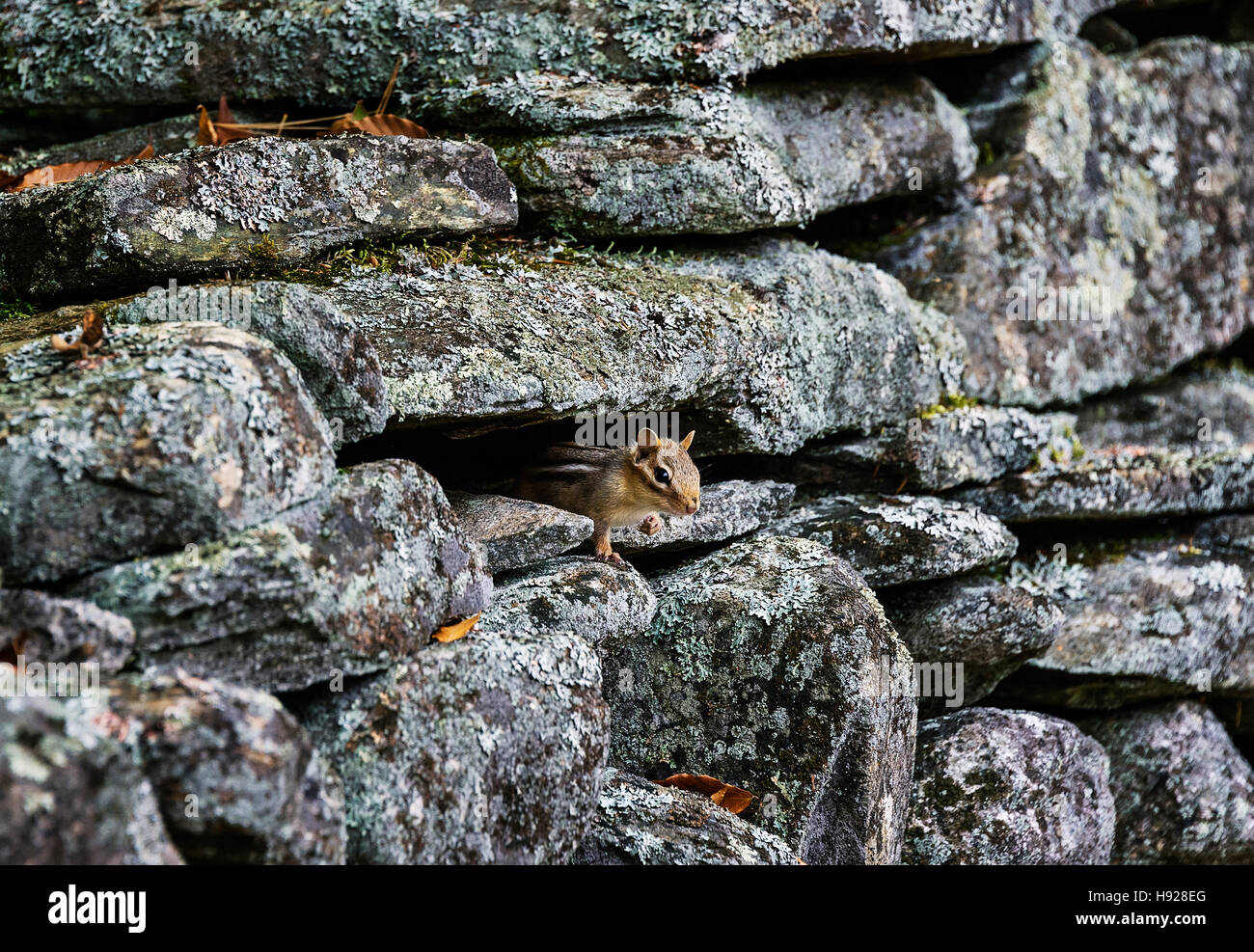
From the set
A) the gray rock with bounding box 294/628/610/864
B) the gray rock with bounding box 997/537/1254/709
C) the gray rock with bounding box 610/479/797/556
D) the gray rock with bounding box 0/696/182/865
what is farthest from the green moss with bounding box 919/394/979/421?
the gray rock with bounding box 0/696/182/865

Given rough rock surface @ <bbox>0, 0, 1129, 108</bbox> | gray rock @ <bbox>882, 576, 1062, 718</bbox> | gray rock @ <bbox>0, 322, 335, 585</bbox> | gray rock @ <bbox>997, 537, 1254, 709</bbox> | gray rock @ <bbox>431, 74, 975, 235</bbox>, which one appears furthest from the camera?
gray rock @ <bbox>997, 537, 1254, 709</bbox>

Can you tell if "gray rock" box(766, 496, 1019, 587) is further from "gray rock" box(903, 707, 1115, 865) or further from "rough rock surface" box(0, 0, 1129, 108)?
"rough rock surface" box(0, 0, 1129, 108)

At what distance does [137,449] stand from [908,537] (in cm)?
460

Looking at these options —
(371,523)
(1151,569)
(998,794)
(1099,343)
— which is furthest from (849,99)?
(371,523)

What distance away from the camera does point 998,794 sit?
675cm

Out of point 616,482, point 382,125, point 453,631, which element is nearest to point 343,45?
point 382,125

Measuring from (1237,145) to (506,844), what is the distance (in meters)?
9.25

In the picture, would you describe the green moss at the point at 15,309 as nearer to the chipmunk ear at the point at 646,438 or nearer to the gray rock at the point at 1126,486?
the chipmunk ear at the point at 646,438

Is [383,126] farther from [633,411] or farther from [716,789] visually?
[716,789]

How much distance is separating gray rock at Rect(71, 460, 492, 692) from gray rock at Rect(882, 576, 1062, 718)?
3.59 meters

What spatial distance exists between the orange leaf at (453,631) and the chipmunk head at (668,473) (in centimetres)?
174

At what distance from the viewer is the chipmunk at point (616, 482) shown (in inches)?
248

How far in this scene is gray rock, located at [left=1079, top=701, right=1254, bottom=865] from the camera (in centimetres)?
827

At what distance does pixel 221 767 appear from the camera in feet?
11.0
